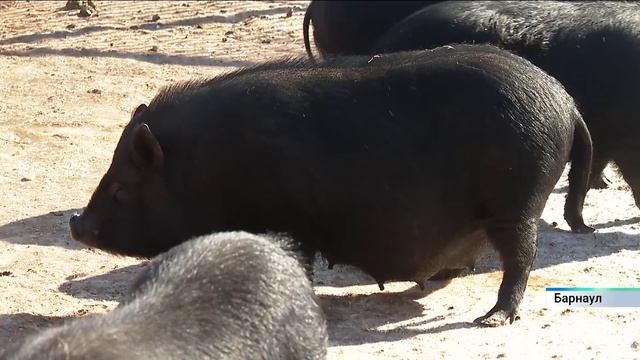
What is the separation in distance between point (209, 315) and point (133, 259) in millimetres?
2938

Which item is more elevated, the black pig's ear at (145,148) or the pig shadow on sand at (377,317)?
the black pig's ear at (145,148)

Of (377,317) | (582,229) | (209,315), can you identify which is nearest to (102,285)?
(377,317)

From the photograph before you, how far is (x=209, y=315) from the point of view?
4.28m

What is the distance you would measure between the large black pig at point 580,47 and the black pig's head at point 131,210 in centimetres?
219

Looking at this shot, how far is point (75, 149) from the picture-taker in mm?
8914

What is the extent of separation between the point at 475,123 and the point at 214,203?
132 centimetres

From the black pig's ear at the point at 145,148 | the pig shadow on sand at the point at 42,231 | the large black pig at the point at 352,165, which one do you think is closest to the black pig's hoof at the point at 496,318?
the large black pig at the point at 352,165

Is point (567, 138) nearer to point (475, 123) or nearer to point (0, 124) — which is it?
point (475, 123)

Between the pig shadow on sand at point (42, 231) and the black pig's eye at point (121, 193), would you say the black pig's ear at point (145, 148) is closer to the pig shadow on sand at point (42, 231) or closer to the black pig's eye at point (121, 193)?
the black pig's eye at point (121, 193)

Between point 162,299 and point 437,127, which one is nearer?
point 162,299

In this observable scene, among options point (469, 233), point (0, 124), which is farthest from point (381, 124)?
point (0, 124)

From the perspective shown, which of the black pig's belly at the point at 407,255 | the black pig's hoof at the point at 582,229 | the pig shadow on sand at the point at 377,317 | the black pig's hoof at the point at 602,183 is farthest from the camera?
the black pig's hoof at the point at 602,183

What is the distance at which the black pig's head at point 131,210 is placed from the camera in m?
6.17

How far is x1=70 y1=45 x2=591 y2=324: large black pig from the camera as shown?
6094mm
